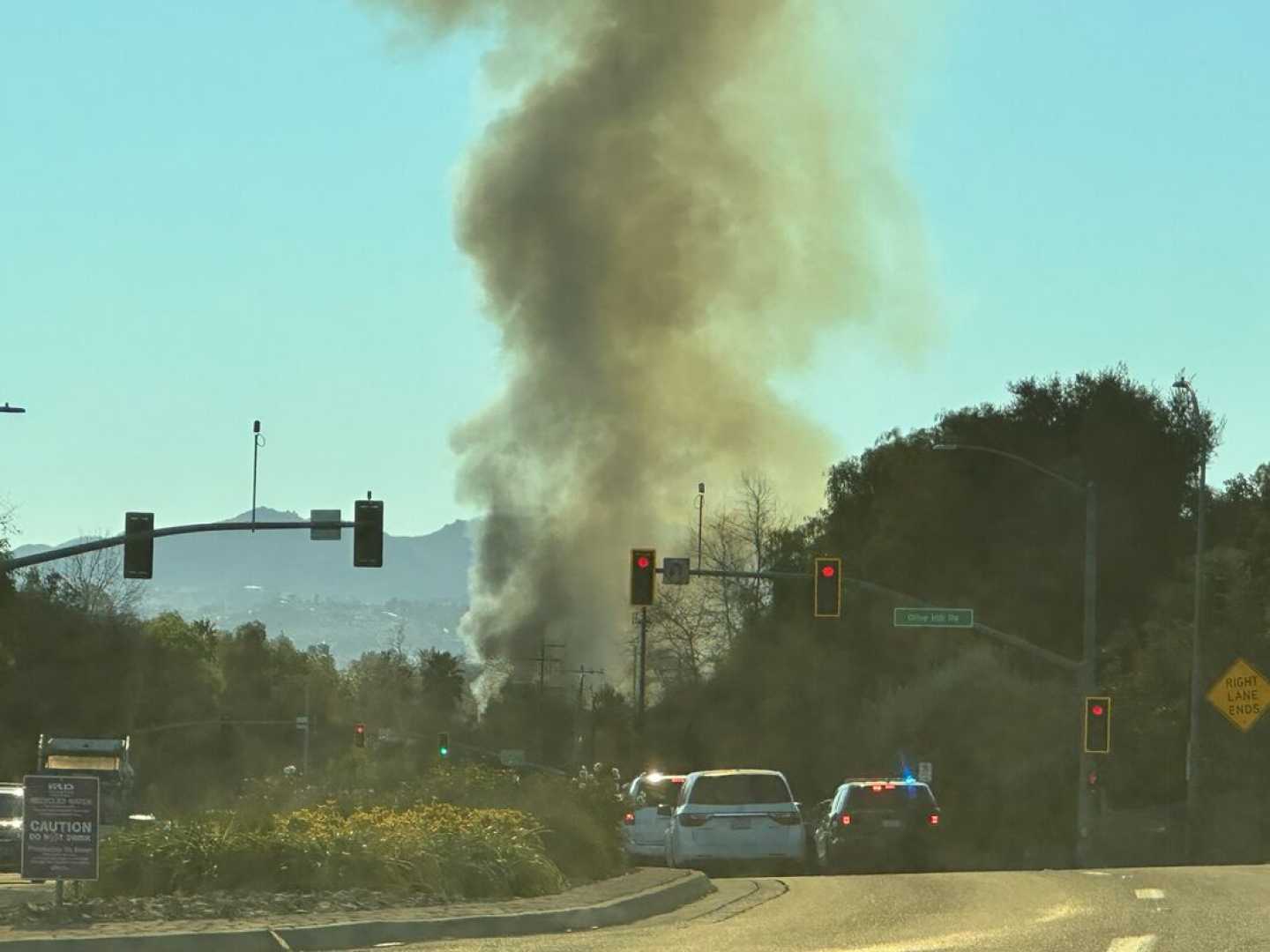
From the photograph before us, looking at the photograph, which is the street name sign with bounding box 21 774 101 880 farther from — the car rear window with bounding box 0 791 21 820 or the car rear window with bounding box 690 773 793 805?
the car rear window with bounding box 0 791 21 820

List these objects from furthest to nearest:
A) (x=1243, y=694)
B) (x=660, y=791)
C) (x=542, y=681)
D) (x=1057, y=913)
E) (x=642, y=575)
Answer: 1. (x=542, y=681)
2. (x=642, y=575)
3. (x=1243, y=694)
4. (x=660, y=791)
5. (x=1057, y=913)

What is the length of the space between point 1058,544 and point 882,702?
28.3 ft

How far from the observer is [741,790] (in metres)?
30.8

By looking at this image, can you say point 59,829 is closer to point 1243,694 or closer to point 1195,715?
point 1243,694

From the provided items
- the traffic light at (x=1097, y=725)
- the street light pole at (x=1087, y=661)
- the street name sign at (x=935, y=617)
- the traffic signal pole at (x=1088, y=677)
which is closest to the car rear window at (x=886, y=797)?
the street name sign at (x=935, y=617)

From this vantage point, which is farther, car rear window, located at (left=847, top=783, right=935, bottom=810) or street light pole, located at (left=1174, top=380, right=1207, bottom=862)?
street light pole, located at (left=1174, top=380, right=1207, bottom=862)

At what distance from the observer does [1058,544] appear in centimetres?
6738

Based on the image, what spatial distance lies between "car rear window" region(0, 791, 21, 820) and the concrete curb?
1950 cm

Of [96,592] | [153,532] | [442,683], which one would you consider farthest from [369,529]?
[442,683]

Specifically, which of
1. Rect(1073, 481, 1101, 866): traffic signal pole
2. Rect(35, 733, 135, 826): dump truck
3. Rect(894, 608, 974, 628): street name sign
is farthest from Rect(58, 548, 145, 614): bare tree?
Rect(1073, 481, 1101, 866): traffic signal pole

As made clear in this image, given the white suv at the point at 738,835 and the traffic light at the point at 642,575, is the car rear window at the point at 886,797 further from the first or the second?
the traffic light at the point at 642,575

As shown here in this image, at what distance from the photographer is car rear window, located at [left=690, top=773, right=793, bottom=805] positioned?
1201 inches

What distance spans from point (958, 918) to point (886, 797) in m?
17.2

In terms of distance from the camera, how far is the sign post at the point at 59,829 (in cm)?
1647
